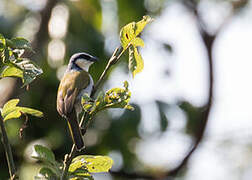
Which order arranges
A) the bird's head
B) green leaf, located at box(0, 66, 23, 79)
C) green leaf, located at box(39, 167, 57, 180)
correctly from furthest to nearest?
the bird's head < green leaf, located at box(0, 66, 23, 79) < green leaf, located at box(39, 167, 57, 180)

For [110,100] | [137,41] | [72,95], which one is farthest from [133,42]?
[72,95]

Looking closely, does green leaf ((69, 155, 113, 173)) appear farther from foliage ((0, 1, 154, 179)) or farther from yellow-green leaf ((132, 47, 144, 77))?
yellow-green leaf ((132, 47, 144, 77))

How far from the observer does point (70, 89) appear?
2.99 metres

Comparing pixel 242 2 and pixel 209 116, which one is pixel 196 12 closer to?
pixel 242 2

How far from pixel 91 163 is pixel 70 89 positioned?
161 cm

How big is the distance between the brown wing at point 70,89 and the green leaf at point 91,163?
1306 millimetres

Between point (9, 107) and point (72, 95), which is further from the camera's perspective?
point (72, 95)

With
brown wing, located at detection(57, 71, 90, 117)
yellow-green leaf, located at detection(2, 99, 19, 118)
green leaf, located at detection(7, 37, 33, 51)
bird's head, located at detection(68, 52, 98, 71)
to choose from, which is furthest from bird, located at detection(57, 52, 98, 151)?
green leaf, located at detection(7, 37, 33, 51)

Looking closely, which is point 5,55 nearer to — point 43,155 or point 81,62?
point 43,155

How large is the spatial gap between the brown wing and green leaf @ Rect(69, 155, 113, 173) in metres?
1.31

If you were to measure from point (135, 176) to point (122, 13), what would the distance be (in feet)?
7.08

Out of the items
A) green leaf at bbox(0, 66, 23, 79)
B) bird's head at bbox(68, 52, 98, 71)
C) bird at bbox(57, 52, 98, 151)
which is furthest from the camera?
bird's head at bbox(68, 52, 98, 71)

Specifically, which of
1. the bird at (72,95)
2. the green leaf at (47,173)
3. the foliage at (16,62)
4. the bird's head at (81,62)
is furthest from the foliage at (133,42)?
the bird's head at (81,62)

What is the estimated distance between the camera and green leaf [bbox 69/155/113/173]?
1.37 m
